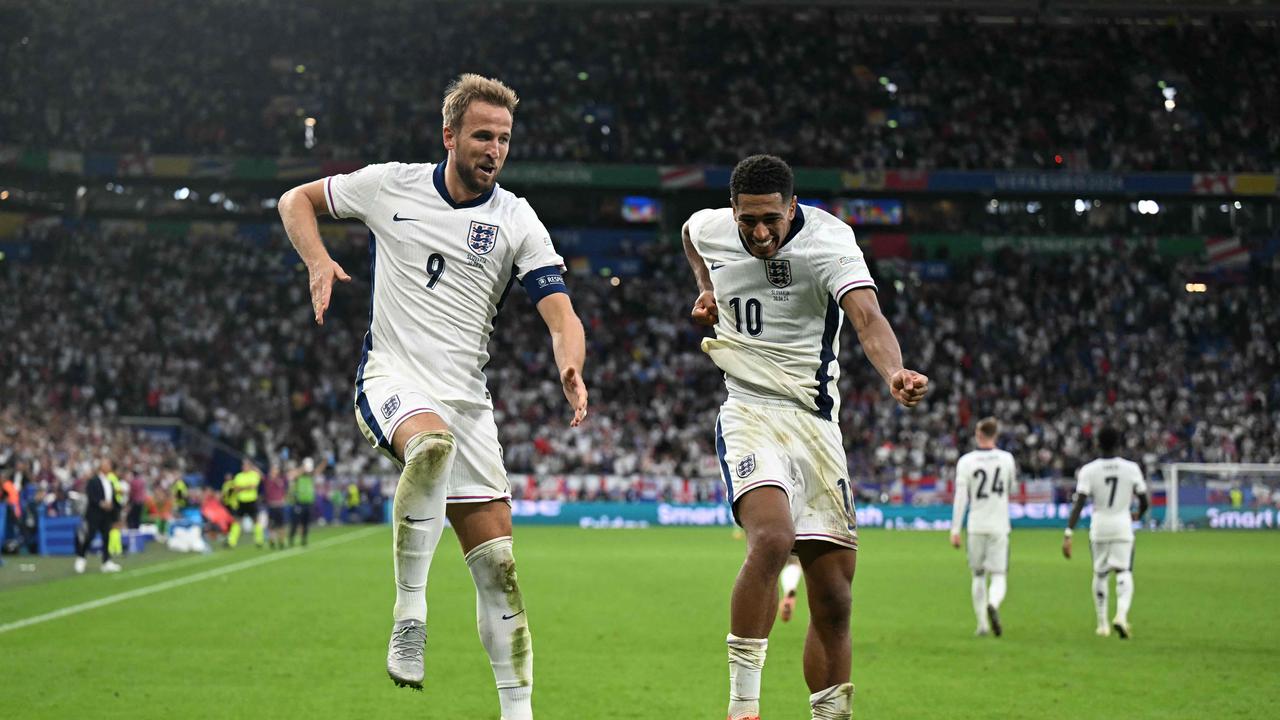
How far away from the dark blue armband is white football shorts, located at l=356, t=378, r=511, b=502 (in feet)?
Result: 1.99

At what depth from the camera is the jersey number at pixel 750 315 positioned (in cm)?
748

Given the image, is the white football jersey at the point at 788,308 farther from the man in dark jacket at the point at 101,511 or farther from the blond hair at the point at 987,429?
the man in dark jacket at the point at 101,511

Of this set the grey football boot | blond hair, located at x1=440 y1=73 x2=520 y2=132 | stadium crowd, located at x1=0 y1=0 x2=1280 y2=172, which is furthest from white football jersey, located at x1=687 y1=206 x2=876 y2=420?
stadium crowd, located at x1=0 y1=0 x2=1280 y2=172

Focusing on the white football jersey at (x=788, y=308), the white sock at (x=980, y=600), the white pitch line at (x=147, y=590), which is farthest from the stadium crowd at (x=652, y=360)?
the white football jersey at (x=788, y=308)

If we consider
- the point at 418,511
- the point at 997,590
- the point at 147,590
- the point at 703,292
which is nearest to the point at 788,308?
the point at 703,292

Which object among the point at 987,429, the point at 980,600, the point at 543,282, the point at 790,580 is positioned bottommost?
the point at 980,600

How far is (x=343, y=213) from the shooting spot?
695cm

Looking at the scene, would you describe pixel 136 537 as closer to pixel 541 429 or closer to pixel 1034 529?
pixel 541 429

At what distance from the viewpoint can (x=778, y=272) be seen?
7348 millimetres

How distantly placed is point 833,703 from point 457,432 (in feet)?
7.42

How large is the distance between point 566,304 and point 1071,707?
618 centimetres

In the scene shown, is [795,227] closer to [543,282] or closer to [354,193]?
[543,282]

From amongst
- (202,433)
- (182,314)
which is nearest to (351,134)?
(182,314)

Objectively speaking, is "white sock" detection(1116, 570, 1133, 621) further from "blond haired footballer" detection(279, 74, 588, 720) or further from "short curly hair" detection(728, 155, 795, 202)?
"blond haired footballer" detection(279, 74, 588, 720)
